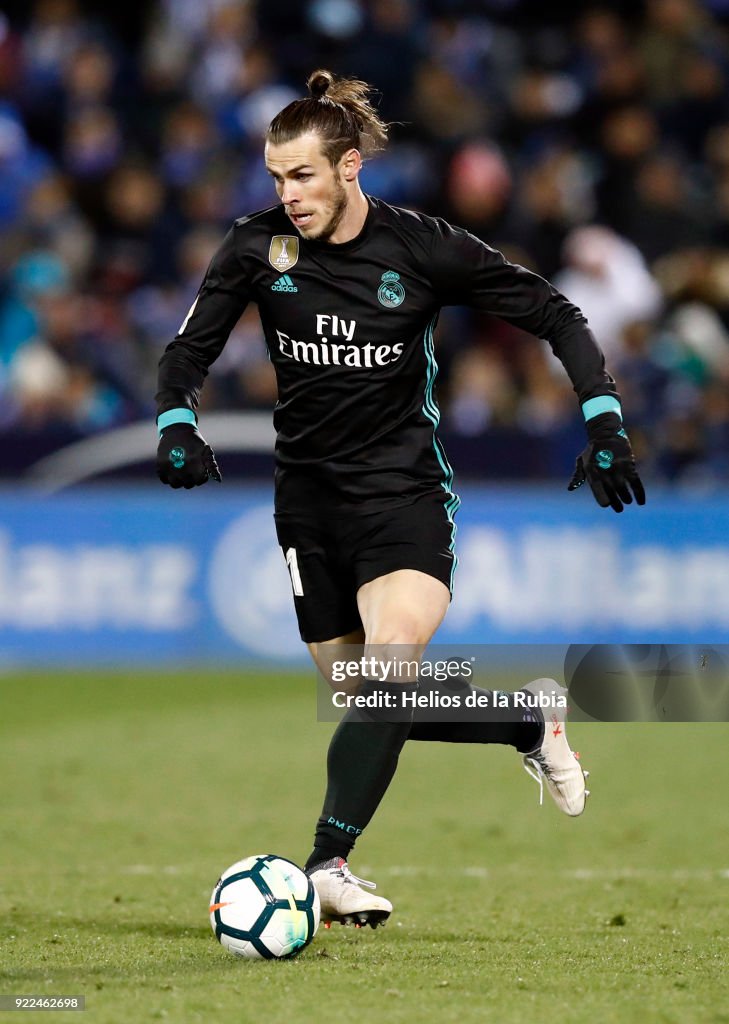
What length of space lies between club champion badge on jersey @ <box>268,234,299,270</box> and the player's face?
105mm

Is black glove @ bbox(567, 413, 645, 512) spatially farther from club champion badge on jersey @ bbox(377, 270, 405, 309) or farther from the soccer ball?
the soccer ball

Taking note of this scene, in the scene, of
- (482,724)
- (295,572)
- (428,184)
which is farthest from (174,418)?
(428,184)

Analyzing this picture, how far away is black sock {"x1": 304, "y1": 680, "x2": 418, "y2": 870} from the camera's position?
495 cm

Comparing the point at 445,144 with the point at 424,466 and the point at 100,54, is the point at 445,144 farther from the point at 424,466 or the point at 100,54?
the point at 424,466

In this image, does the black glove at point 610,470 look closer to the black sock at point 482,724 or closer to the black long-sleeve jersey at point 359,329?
the black long-sleeve jersey at point 359,329

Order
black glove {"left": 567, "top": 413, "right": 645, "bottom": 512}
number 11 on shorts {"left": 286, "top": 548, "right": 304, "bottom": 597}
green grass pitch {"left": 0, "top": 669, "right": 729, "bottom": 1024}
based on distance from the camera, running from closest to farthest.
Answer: green grass pitch {"left": 0, "top": 669, "right": 729, "bottom": 1024} < black glove {"left": 567, "top": 413, "right": 645, "bottom": 512} < number 11 on shorts {"left": 286, "top": 548, "right": 304, "bottom": 597}

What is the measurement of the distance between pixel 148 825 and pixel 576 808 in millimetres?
2242

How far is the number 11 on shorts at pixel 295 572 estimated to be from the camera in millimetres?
5336

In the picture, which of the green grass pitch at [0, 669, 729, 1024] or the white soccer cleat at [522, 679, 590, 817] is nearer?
the green grass pitch at [0, 669, 729, 1024]

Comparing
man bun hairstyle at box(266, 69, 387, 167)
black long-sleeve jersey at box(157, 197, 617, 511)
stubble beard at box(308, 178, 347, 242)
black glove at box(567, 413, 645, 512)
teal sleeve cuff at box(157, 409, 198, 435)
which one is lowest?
black glove at box(567, 413, 645, 512)

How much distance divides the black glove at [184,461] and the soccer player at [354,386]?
0.02 meters

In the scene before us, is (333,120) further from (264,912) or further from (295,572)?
(264,912)

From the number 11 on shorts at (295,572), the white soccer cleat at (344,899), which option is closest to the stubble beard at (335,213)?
the number 11 on shorts at (295,572)

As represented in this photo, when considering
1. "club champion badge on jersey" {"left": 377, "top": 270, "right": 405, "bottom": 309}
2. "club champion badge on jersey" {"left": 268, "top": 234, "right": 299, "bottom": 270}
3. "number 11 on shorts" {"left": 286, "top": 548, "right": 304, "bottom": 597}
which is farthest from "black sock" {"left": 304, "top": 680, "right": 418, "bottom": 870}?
"club champion badge on jersey" {"left": 268, "top": 234, "right": 299, "bottom": 270}
